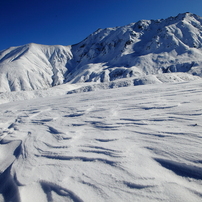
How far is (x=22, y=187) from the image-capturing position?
4.42 feet

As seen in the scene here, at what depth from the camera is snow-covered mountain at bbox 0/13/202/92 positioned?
45.3 metres

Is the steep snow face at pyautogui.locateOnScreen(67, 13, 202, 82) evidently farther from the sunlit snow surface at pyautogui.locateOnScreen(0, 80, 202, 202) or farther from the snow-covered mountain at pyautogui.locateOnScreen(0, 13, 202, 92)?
the sunlit snow surface at pyautogui.locateOnScreen(0, 80, 202, 202)

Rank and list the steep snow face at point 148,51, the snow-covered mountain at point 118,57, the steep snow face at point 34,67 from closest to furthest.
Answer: the steep snow face at point 148,51
the snow-covered mountain at point 118,57
the steep snow face at point 34,67

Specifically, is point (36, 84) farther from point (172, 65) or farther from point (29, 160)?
point (29, 160)

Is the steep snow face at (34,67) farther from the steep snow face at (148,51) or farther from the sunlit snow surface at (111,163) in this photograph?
the sunlit snow surface at (111,163)

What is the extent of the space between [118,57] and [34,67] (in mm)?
45228

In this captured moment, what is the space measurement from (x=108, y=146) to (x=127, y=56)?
60.4 m

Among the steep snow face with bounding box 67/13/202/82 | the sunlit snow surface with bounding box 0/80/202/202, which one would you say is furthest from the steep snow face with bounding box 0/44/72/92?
the sunlit snow surface with bounding box 0/80/202/202

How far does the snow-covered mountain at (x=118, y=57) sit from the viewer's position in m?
45.3

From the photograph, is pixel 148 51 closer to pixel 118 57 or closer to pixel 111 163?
pixel 118 57

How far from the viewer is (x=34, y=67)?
69.2 meters

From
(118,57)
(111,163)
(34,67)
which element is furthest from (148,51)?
(111,163)

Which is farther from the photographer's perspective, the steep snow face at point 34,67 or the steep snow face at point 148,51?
the steep snow face at point 34,67

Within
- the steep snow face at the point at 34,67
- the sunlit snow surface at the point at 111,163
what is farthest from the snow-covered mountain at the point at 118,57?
the sunlit snow surface at the point at 111,163
